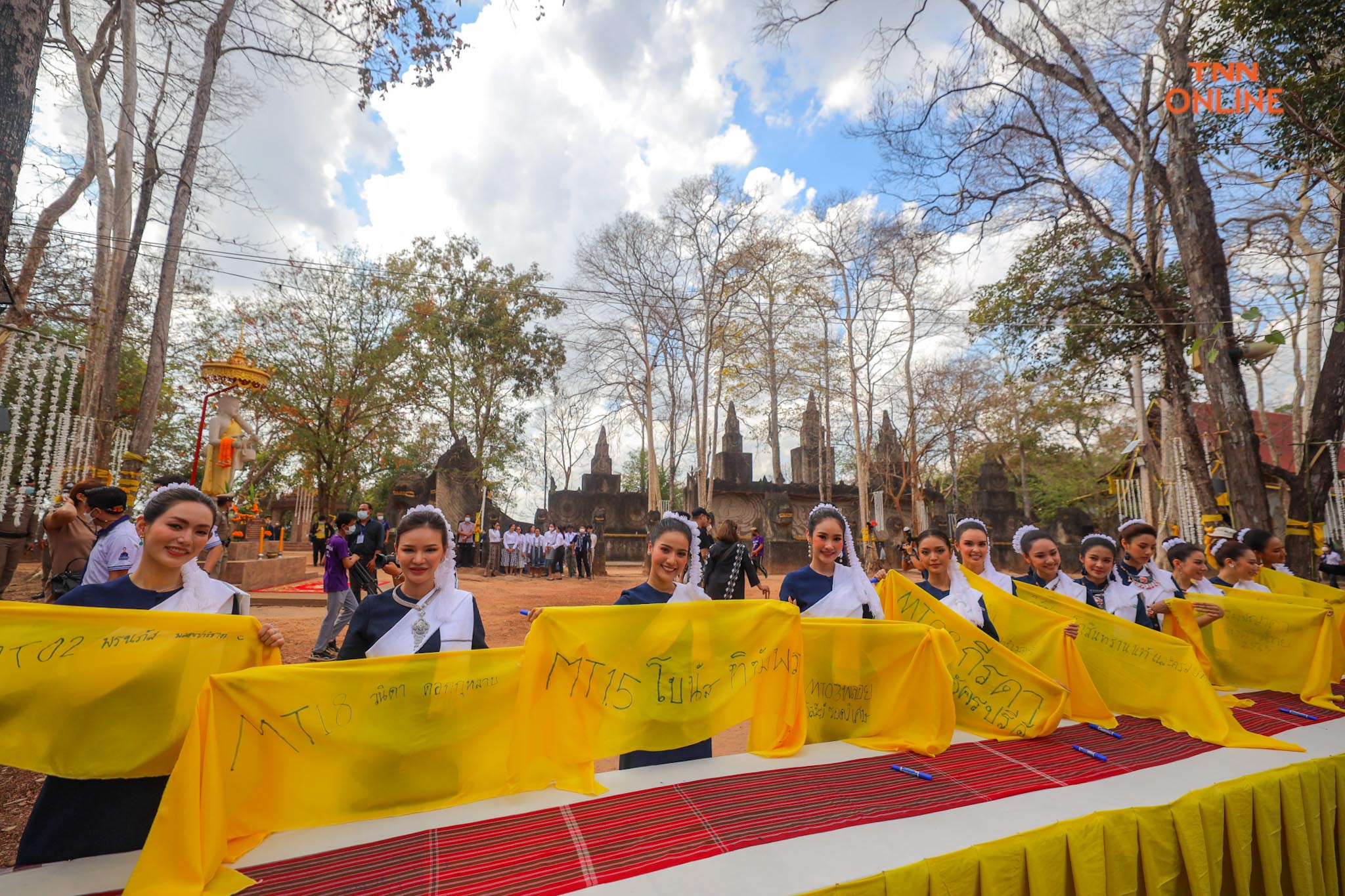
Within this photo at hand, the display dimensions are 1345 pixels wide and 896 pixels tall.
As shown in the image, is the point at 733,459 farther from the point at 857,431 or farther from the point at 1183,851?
the point at 1183,851

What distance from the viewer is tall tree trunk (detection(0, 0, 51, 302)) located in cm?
316

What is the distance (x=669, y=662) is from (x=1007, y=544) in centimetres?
2611

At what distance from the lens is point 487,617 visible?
416 inches

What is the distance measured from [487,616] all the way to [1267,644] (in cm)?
989

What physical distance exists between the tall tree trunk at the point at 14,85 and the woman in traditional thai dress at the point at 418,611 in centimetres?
282

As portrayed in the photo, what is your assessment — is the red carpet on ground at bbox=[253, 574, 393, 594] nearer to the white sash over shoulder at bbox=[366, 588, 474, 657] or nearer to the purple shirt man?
the purple shirt man

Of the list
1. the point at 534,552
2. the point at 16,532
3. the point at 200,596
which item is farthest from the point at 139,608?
the point at 534,552

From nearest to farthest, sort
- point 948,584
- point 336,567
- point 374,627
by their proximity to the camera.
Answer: point 374,627 < point 948,584 < point 336,567

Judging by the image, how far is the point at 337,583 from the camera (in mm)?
6793

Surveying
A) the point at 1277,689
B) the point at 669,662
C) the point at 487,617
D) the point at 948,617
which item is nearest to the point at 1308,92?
the point at 1277,689

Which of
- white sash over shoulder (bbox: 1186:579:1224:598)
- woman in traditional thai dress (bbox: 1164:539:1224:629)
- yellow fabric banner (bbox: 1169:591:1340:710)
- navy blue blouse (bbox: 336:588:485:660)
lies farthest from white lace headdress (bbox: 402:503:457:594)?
white sash over shoulder (bbox: 1186:579:1224:598)

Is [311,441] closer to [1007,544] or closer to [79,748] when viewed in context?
[79,748]

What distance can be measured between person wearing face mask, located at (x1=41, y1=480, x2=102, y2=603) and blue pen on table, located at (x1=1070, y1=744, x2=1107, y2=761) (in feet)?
22.0

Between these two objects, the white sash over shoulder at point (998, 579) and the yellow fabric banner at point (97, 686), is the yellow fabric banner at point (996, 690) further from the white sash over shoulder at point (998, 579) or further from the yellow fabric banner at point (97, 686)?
the yellow fabric banner at point (97, 686)
